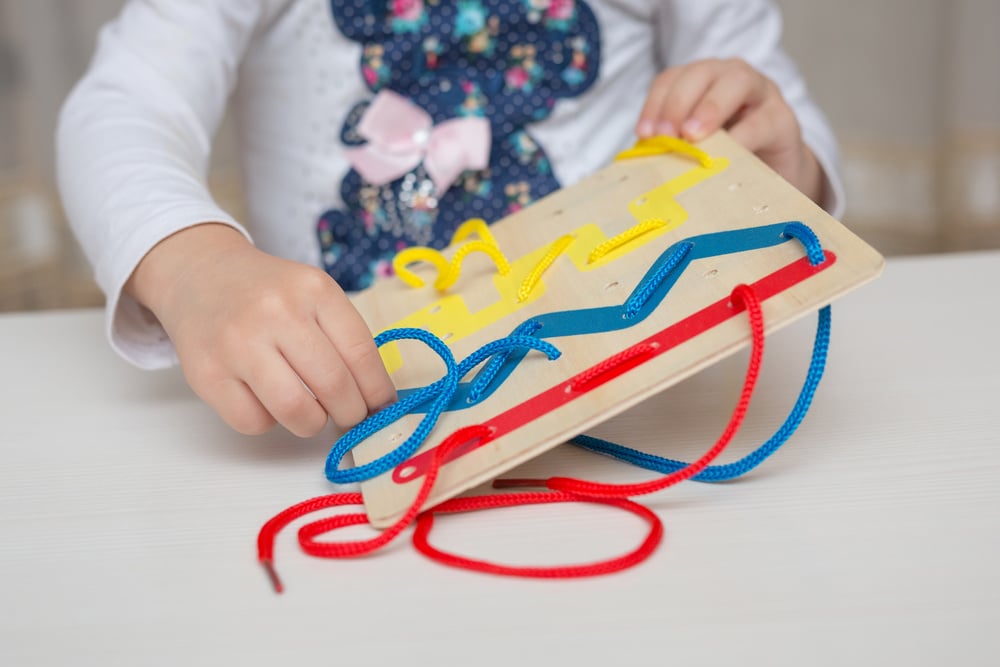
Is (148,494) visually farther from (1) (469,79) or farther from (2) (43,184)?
(2) (43,184)

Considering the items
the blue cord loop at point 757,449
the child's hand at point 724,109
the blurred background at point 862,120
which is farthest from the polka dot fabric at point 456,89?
the blurred background at point 862,120

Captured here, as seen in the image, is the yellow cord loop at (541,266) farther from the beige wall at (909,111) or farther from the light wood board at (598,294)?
the beige wall at (909,111)

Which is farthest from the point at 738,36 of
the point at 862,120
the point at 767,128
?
the point at 862,120

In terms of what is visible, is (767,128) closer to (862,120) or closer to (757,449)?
(757,449)

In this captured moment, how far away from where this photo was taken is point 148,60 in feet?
2.40

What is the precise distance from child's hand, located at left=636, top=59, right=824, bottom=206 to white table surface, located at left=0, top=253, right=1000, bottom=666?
0.15 meters

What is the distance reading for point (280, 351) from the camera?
0.48 metres

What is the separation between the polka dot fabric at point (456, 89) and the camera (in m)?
0.79

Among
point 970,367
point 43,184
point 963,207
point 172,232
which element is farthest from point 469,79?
point 963,207

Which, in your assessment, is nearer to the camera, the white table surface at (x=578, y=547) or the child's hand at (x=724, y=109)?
the white table surface at (x=578, y=547)

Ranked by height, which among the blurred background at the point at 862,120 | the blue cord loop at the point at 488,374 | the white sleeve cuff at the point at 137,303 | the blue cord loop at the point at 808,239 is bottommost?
the blurred background at the point at 862,120

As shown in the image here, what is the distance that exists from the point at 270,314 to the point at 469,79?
39 cm

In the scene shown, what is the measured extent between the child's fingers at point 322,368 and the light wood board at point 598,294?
0.02 m

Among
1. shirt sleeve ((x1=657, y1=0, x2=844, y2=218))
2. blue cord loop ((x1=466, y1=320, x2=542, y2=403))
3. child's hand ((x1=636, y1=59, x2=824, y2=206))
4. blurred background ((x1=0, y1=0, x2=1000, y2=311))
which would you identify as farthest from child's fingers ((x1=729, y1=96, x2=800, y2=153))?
blurred background ((x1=0, y1=0, x2=1000, y2=311))
